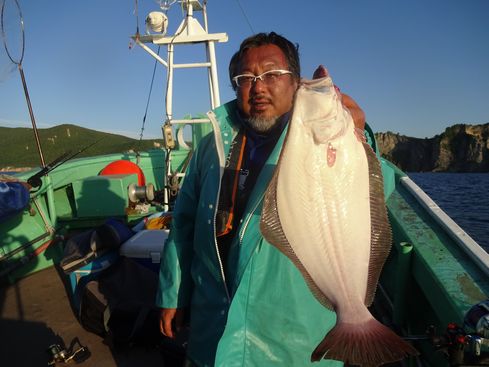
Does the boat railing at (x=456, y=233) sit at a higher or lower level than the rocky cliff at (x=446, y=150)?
higher

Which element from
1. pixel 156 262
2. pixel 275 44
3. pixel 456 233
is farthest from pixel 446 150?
pixel 275 44

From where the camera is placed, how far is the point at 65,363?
9.69ft

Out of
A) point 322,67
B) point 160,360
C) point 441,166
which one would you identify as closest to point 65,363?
point 160,360

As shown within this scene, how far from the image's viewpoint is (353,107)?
1592mm

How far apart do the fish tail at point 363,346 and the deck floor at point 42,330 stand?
7.34 feet

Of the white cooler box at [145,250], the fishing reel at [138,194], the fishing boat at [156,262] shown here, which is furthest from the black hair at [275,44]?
the fishing reel at [138,194]

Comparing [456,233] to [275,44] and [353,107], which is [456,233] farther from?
[275,44]

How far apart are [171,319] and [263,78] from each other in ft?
4.91

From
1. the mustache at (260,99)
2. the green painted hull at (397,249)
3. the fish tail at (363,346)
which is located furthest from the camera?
the green painted hull at (397,249)

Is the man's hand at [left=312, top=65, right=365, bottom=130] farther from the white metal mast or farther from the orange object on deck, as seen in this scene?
the orange object on deck

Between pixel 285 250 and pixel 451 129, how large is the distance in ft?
253

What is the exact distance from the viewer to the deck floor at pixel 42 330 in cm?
306

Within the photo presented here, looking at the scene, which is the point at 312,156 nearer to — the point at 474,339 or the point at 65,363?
the point at 474,339

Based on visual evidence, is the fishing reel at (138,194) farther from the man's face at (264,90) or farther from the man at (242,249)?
the man's face at (264,90)
